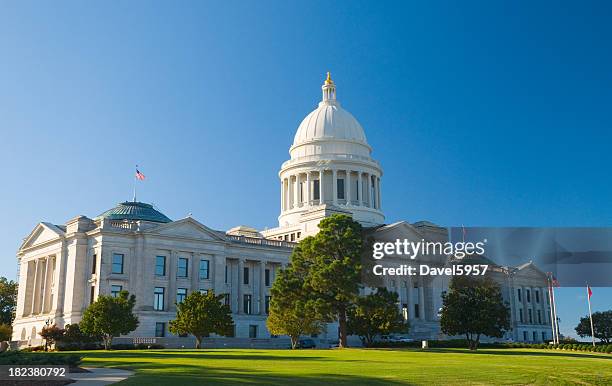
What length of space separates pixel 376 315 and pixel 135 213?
42.7 metres

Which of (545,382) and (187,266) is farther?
(187,266)

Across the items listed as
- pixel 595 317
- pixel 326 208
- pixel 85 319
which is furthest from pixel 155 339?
pixel 595 317

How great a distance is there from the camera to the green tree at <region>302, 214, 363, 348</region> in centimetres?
6144

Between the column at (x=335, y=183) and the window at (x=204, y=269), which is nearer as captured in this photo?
the window at (x=204, y=269)

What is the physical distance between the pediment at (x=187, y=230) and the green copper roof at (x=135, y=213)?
344 inches

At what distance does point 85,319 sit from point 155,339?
10.4 m

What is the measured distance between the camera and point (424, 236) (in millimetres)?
101438

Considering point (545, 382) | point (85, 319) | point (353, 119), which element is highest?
point (353, 119)

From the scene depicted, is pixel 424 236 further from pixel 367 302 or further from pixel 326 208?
pixel 367 302

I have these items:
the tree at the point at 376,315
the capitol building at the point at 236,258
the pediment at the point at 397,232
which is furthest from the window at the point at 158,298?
the pediment at the point at 397,232

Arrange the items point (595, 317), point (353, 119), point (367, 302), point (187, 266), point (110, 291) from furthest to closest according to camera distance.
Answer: point (353, 119) → point (595, 317) → point (187, 266) → point (110, 291) → point (367, 302)

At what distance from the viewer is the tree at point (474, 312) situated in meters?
67.0

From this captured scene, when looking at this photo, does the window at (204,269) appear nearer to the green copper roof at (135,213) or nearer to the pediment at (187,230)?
the pediment at (187,230)

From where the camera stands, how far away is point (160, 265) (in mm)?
83500
